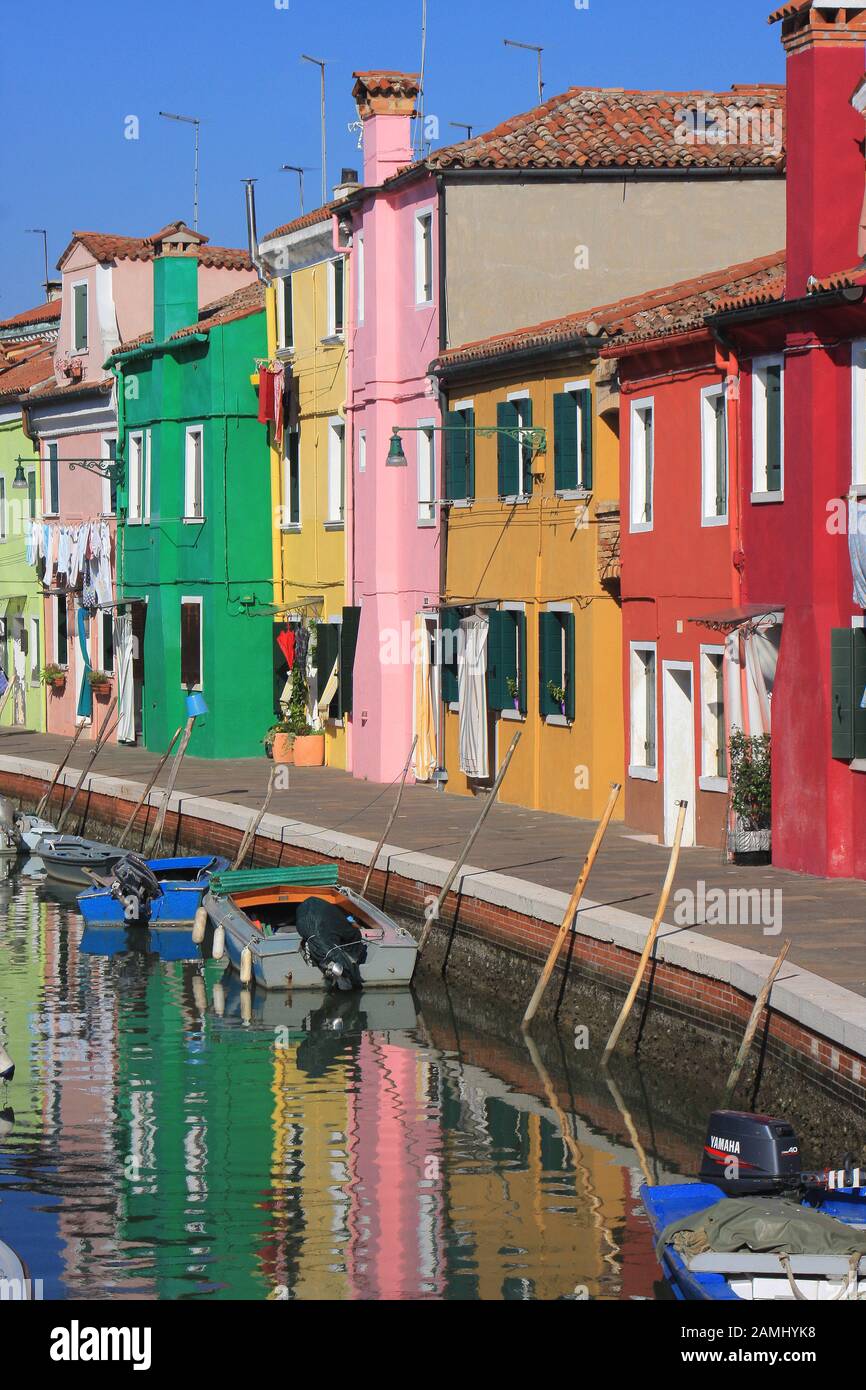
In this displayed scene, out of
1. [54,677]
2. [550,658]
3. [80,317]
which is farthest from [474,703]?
[80,317]

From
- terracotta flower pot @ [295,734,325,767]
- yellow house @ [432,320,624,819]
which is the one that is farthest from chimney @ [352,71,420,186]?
terracotta flower pot @ [295,734,325,767]

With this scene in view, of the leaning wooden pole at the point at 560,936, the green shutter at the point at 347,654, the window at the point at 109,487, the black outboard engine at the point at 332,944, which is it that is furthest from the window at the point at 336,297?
the leaning wooden pole at the point at 560,936

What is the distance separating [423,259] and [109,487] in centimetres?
1407

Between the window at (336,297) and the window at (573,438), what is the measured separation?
8005 millimetres

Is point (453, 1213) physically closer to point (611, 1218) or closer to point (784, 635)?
point (611, 1218)

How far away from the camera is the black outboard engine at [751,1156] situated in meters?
13.3

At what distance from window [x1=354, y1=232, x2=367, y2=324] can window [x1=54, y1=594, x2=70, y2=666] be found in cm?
1496

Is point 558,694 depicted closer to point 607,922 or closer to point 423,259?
point 423,259

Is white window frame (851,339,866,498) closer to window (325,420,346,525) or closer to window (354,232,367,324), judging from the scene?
window (354,232,367,324)

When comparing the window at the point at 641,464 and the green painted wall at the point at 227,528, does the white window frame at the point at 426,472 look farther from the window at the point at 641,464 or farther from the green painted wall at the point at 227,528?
the window at the point at 641,464

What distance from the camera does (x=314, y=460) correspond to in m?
37.3

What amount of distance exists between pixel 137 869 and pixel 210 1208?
13180 millimetres

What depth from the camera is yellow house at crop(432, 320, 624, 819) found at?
27266 mm
